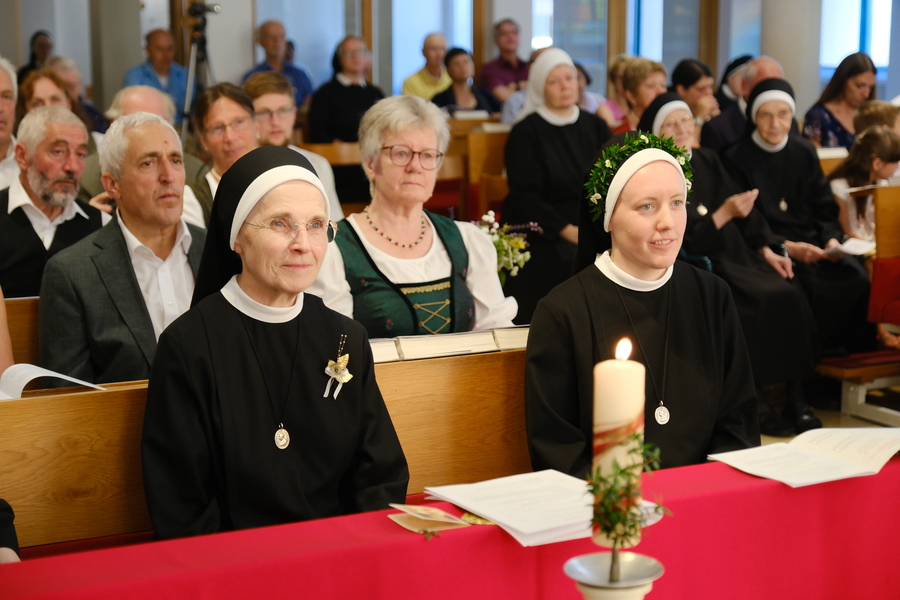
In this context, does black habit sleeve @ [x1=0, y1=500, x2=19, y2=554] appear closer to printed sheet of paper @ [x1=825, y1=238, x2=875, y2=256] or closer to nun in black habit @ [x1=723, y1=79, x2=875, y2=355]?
nun in black habit @ [x1=723, y1=79, x2=875, y2=355]

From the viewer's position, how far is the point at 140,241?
311 centimetres

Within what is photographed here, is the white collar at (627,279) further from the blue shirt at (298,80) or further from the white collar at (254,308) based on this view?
the blue shirt at (298,80)

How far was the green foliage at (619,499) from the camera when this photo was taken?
97 centimetres

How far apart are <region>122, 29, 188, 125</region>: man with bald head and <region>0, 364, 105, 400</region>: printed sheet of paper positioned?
7.51 meters

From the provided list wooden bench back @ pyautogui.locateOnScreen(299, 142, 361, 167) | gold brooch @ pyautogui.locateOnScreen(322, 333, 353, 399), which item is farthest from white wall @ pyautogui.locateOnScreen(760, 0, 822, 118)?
gold brooch @ pyautogui.locateOnScreen(322, 333, 353, 399)

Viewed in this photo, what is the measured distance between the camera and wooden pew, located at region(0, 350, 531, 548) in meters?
2.05

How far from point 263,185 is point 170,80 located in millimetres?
8171

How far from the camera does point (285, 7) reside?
1104 cm

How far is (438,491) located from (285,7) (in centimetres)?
1029

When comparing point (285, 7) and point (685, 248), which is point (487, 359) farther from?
point (285, 7)

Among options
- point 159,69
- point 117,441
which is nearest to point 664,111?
point 117,441

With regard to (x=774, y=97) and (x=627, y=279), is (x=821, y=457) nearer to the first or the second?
(x=627, y=279)

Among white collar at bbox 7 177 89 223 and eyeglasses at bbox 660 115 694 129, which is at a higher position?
eyeglasses at bbox 660 115 694 129

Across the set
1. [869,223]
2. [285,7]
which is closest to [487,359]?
[869,223]
